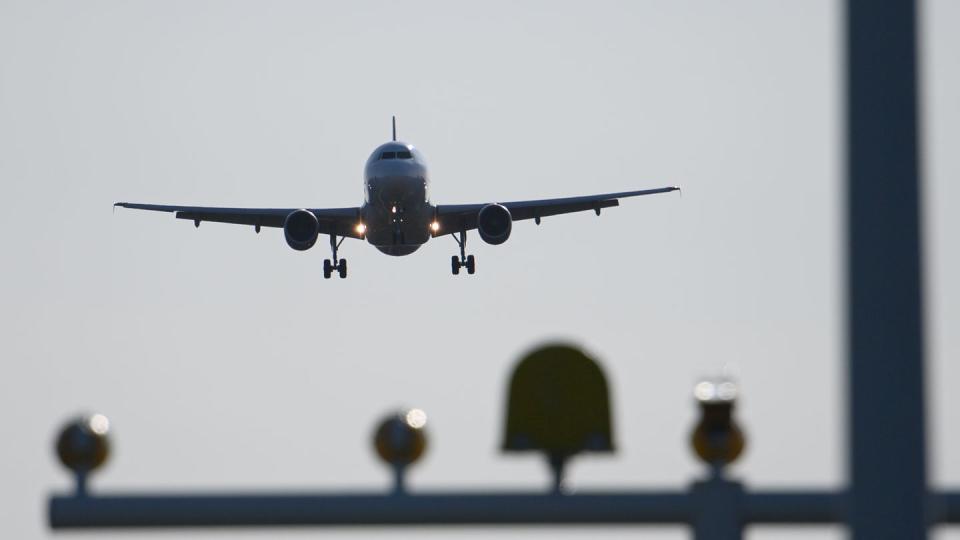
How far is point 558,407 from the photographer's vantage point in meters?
3.47

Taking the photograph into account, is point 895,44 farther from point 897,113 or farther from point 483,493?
point 483,493

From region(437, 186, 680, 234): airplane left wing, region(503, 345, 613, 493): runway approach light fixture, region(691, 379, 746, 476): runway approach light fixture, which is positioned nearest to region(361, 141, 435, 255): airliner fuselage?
region(437, 186, 680, 234): airplane left wing

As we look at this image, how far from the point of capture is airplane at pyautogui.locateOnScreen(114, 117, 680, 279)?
43.9 metres

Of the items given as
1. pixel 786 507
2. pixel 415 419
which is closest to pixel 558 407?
pixel 415 419

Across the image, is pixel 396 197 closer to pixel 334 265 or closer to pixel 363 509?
pixel 334 265

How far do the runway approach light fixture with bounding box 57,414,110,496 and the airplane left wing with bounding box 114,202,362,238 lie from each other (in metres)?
45.6

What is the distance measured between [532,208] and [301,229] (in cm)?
1299

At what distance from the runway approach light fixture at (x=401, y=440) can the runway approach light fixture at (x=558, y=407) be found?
280 mm

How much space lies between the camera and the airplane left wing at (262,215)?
49500 millimetres

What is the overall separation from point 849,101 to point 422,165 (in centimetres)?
4308

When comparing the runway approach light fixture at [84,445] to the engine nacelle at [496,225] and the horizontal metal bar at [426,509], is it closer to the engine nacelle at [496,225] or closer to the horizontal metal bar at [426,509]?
the horizontal metal bar at [426,509]

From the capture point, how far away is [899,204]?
2410 mm

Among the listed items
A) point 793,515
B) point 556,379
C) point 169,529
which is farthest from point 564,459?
point 169,529

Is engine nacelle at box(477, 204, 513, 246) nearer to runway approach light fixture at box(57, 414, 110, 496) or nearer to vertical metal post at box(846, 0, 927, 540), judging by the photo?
runway approach light fixture at box(57, 414, 110, 496)
